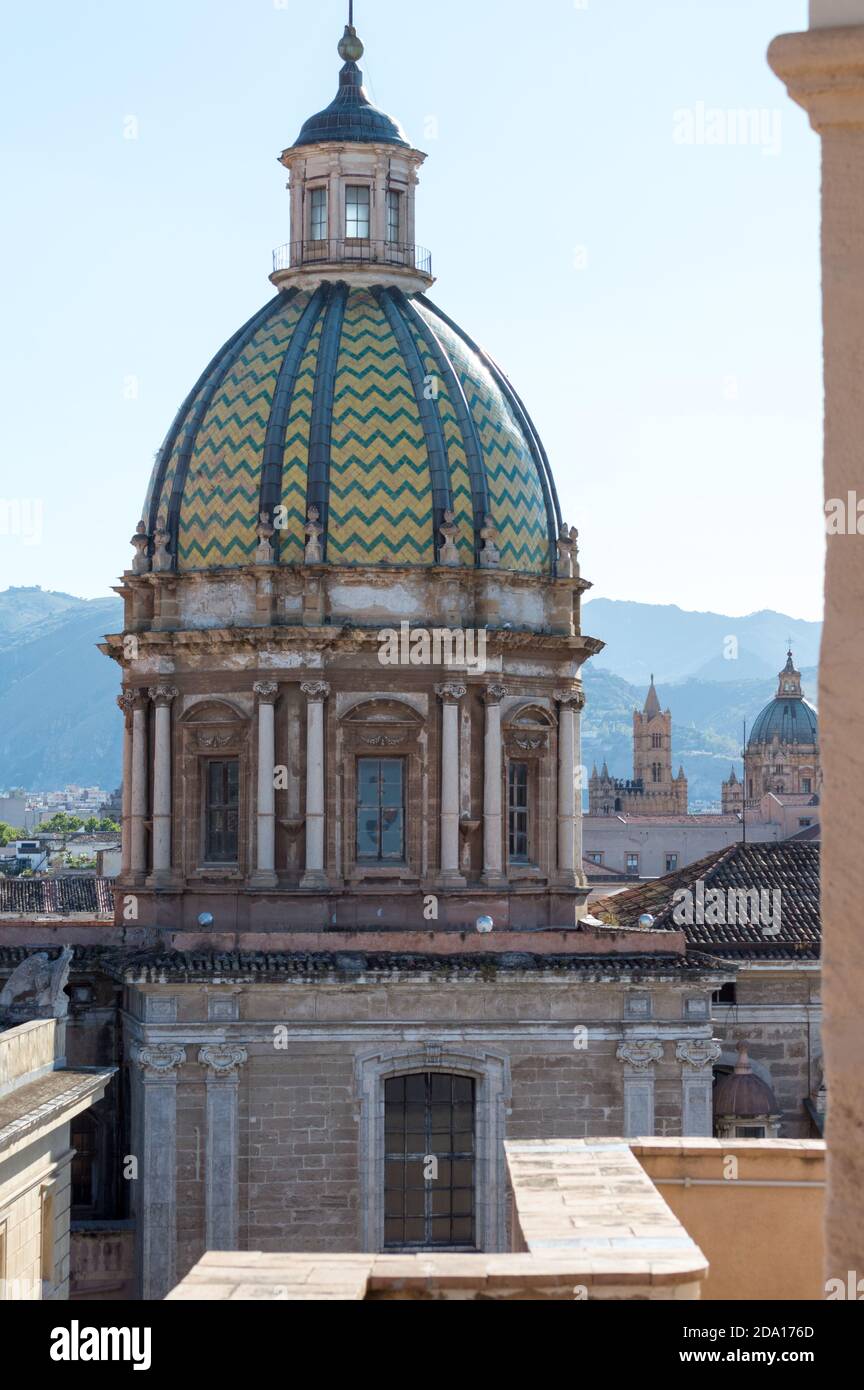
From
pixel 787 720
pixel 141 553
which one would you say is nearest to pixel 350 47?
pixel 141 553

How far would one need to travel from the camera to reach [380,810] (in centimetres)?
3741

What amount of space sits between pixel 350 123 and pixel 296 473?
7.70 meters

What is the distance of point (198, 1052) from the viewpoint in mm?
33969

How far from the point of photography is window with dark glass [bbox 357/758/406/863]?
37.3 meters

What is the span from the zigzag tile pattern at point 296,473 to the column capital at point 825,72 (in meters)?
29.2

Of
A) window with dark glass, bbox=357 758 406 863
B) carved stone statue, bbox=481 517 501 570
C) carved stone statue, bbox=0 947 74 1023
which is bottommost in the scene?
carved stone statue, bbox=0 947 74 1023

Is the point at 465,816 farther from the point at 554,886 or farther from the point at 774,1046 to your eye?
the point at 774,1046

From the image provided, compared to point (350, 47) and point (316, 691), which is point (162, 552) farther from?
point (350, 47)

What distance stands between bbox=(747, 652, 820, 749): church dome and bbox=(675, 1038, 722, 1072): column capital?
12372 cm

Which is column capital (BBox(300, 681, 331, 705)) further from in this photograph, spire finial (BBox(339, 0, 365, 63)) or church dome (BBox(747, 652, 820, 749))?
church dome (BBox(747, 652, 820, 749))

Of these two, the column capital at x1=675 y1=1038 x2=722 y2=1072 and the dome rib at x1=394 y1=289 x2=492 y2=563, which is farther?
the dome rib at x1=394 y1=289 x2=492 y2=563

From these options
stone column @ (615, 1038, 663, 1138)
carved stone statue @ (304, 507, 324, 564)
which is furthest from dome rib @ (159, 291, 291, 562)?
stone column @ (615, 1038, 663, 1138)
